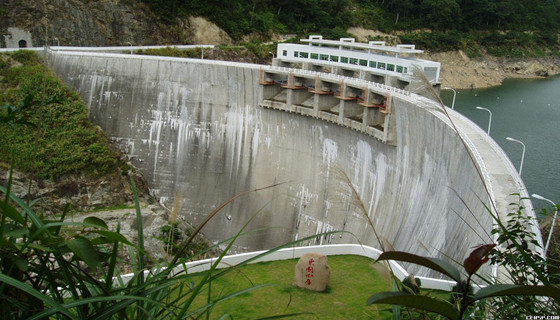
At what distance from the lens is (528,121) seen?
131 feet

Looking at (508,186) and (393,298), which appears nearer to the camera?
(393,298)

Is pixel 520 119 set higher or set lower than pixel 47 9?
lower

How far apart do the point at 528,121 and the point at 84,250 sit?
4097 cm

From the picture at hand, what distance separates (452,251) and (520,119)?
2925 cm

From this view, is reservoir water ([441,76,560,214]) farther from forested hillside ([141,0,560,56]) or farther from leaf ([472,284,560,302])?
leaf ([472,284,560,302])

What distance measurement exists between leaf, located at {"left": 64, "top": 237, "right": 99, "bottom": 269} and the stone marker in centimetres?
988

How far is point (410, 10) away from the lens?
64812 millimetres

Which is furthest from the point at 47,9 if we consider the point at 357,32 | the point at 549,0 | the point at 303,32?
the point at 549,0

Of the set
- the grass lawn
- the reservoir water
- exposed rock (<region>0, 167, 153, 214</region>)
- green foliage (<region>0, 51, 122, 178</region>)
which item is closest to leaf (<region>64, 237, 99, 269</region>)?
the grass lawn

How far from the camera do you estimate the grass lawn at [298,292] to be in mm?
11500

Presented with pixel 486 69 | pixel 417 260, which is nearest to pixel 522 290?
pixel 417 260

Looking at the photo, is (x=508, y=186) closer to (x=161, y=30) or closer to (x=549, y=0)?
(x=161, y=30)

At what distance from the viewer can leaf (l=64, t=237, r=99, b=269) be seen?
2.94 m

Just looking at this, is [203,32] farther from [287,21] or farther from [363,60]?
[363,60]
